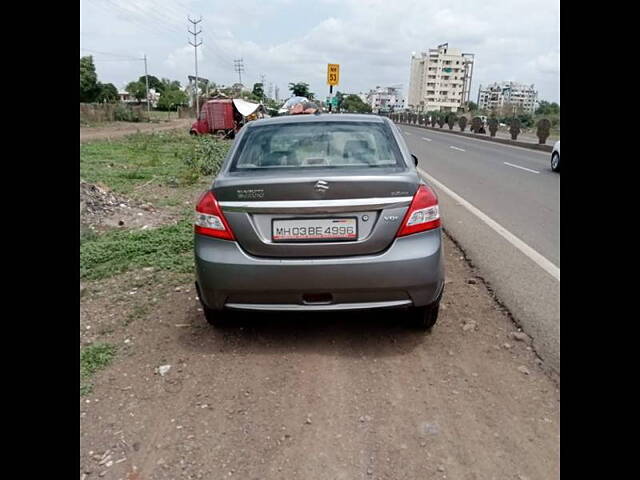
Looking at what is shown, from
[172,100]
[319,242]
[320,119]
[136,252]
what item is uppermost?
[172,100]

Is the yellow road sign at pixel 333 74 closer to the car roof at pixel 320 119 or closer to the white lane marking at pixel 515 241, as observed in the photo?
the white lane marking at pixel 515 241

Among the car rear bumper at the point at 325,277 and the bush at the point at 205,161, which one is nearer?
the car rear bumper at the point at 325,277

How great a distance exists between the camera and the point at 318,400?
9.12 feet

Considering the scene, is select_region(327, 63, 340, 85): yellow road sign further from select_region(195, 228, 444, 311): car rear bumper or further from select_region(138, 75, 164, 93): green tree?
select_region(138, 75, 164, 93): green tree

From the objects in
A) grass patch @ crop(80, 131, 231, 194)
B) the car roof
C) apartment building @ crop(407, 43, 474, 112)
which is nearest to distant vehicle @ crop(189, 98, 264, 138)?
grass patch @ crop(80, 131, 231, 194)

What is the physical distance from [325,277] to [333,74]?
21.1m

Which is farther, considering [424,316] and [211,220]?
[424,316]

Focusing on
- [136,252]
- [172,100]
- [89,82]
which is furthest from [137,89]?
[136,252]

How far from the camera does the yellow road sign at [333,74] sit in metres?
22.7

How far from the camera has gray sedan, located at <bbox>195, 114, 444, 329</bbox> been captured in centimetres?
304

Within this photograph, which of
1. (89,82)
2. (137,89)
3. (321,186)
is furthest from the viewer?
(137,89)

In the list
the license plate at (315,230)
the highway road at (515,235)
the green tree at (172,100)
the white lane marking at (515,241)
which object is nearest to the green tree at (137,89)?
the green tree at (172,100)

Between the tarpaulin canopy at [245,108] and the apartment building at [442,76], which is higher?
the apartment building at [442,76]

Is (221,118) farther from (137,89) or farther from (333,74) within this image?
(137,89)
